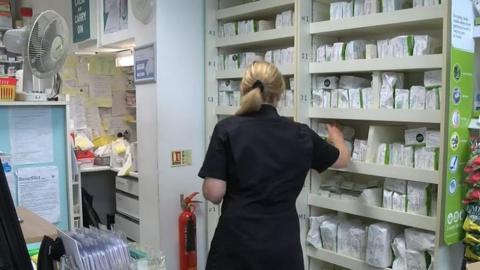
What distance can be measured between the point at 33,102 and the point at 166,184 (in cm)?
93

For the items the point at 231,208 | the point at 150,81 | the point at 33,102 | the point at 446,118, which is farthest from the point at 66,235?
the point at 150,81

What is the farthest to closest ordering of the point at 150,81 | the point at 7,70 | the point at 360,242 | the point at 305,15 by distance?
the point at 7,70 < the point at 150,81 < the point at 305,15 < the point at 360,242

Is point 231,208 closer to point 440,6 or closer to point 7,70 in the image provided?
point 440,6

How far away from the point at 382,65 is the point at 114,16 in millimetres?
2157

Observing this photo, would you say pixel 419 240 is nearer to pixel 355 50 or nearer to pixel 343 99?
pixel 343 99

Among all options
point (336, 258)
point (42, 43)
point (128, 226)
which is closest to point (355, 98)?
point (336, 258)

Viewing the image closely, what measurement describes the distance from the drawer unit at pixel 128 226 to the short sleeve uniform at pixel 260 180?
5.64 feet

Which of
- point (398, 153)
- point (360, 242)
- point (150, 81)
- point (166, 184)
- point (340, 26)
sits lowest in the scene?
point (360, 242)

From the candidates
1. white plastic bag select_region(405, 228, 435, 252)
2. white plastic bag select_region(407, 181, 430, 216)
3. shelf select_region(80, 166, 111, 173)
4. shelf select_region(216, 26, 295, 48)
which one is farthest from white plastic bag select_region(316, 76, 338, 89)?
shelf select_region(80, 166, 111, 173)

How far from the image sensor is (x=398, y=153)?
81.7 inches

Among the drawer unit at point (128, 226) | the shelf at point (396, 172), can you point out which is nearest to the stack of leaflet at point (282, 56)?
the shelf at point (396, 172)

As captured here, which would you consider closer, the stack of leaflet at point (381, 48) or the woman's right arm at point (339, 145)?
the stack of leaflet at point (381, 48)

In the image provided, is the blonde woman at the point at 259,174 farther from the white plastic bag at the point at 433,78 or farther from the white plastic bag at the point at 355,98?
the white plastic bag at the point at 433,78

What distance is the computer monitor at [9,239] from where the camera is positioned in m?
0.86
